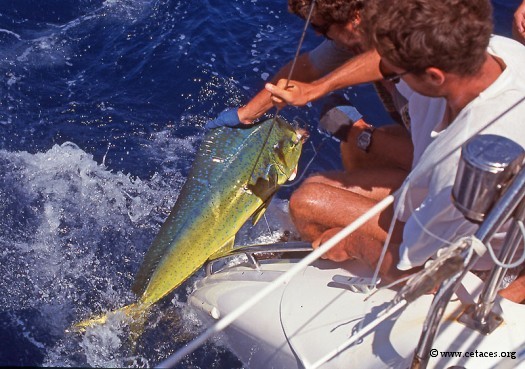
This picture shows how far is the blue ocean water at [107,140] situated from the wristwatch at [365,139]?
0.61 meters

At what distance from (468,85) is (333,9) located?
107cm

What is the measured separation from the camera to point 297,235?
3.16 metres

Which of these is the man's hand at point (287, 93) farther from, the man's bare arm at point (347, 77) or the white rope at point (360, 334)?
the white rope at point (360, 334)

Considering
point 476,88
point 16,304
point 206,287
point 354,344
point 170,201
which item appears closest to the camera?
point 476,88

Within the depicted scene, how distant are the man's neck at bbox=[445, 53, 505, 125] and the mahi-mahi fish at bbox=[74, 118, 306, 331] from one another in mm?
1254

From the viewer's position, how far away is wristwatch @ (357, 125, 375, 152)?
10.4 feet

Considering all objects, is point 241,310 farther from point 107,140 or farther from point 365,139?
point 107,140

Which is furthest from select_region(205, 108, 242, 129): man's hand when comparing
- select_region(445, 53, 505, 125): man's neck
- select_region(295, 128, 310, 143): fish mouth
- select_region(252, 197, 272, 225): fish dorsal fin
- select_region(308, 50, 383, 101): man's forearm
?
select_region(445, 53, 505, 125): man's neck

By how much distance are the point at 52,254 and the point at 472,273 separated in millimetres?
2550

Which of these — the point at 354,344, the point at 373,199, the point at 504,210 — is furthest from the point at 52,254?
the point at 504,210

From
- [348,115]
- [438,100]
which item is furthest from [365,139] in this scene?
[438,100]

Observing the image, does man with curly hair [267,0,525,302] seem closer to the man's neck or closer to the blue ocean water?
the man's neck

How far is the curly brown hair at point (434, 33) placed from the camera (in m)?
1.83

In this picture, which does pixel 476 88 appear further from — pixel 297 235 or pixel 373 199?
pixel 297 235
